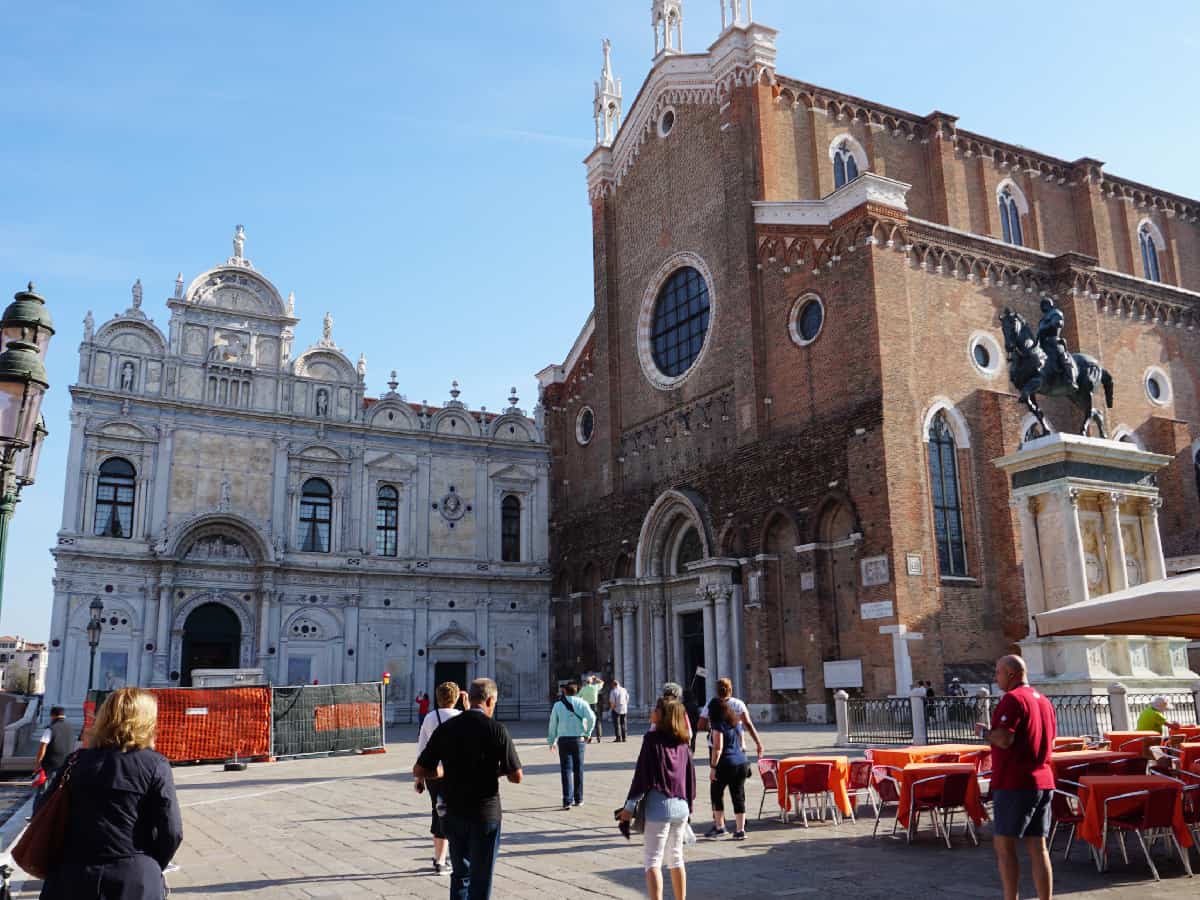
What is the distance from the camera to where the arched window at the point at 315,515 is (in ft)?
109

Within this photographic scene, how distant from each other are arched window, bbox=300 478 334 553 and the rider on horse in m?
22.3

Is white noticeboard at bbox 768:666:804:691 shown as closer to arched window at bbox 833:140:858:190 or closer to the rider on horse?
the rider on horse

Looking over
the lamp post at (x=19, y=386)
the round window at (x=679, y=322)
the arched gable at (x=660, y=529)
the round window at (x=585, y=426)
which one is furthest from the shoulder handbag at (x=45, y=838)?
the round window at (x=585, y=426)

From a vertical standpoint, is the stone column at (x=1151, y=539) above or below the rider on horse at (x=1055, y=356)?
below

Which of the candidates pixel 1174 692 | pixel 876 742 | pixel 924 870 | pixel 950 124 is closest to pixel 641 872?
pixel 924 870

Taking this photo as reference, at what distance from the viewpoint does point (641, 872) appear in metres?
8.03

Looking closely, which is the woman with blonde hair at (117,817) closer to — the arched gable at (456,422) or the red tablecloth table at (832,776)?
the red tablecloth table at (832,776)

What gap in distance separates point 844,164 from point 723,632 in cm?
Answer: 1346

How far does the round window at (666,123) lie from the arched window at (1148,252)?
15581 mm

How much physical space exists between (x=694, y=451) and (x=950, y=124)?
473 inches

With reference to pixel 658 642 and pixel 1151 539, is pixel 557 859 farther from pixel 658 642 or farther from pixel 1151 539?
pixel 658 642

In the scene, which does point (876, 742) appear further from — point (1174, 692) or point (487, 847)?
point (487, 847)

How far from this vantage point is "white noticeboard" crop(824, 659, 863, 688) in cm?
2272

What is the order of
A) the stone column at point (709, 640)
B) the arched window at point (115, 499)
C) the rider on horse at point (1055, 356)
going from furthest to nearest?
the arched window at point (115, 499) → the stone column at point (709, 640) → the rider on horse at point (1055, 356)
